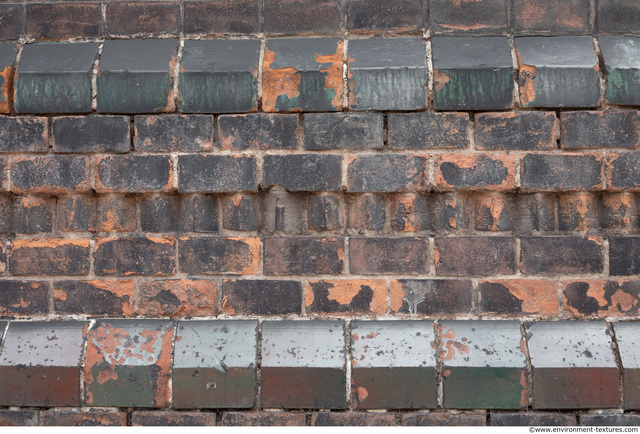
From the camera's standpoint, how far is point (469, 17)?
1.73m

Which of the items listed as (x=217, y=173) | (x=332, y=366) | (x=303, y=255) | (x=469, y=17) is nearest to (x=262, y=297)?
(x=303, y=255)

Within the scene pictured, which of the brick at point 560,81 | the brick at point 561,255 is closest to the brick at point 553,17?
the brick at point 560,81

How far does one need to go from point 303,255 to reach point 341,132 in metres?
0.41

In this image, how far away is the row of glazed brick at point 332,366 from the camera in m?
1.58

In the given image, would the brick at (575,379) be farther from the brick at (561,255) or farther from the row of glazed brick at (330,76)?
the row of glazed brick at (330,76)

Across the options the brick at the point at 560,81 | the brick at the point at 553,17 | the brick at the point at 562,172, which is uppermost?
the brick at the point at 553,17

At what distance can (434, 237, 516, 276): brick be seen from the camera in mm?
1686

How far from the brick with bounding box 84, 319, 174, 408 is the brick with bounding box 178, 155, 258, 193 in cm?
50

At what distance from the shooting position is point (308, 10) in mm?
1754

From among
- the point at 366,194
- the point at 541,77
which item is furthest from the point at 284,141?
the point at 541,77

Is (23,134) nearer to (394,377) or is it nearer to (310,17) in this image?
(310,17)

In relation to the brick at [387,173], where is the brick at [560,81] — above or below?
above

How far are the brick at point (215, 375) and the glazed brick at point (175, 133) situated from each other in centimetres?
62

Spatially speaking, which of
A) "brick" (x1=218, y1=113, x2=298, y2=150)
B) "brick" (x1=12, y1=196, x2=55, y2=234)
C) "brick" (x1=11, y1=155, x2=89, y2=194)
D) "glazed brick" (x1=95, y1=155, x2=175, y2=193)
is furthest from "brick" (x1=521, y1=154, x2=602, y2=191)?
"brick" (x1=12, y1=196, x2=55, y2=234)
